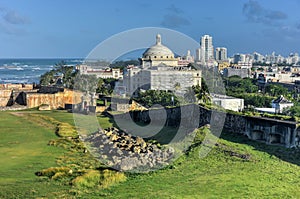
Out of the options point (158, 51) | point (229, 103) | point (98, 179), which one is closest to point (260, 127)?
point (98, 179)

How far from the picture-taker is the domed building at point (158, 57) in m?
75.3

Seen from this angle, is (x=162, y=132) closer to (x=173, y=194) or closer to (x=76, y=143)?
(x=76, y=143)

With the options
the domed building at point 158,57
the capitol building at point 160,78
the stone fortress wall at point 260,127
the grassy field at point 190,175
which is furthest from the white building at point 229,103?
the domed building at point 158,57

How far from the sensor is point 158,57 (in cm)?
7569

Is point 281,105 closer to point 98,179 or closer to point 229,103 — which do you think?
point 229,103

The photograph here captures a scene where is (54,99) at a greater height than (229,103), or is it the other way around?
(54,99)

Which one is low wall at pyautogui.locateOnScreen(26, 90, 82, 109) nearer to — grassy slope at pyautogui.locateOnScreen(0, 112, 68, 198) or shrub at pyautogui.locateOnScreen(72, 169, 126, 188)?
grassy slope at pyautogui.locateOnScreen(0, 112, 68, 198)

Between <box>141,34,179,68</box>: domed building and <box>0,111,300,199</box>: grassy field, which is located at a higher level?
<box>141,34,179,68</box>: domed building

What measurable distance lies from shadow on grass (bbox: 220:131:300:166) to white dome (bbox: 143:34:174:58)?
174 feet

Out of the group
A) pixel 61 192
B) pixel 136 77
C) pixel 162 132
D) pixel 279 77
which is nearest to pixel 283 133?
pixel 162 132

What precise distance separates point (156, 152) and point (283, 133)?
6.58m

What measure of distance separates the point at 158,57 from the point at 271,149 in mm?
55988

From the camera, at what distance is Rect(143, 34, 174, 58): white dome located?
250 feet

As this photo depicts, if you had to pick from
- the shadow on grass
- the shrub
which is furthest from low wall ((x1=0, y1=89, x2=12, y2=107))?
the shrub
